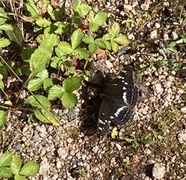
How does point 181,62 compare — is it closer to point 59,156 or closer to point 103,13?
point 103,13

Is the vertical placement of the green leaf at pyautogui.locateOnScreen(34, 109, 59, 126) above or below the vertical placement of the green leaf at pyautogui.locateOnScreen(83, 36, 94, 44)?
below

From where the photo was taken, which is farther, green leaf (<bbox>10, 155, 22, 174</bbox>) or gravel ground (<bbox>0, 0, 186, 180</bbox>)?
gravel ground (<bbox>0, 0, 186, 180</bbox>)

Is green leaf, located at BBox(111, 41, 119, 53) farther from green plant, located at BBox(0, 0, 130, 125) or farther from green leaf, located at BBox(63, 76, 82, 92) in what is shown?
green leaf, located at BBox(63, 76, 82, 92)

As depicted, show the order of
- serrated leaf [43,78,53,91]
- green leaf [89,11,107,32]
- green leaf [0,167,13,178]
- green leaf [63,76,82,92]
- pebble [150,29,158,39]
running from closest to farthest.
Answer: green leaf [0,167,13,178]
green leaf [63,76,82,92]
serrated leaf [43,78,53,91]
green leaf [89,11,107,32]
pebble [150,29,158,39]

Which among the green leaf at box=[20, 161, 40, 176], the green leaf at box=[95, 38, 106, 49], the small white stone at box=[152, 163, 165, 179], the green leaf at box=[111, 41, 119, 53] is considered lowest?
the small white stone at box=[152, 163, 165, 179]

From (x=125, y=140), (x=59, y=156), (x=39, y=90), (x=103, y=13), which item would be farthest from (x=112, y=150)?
(x=103, y=13)

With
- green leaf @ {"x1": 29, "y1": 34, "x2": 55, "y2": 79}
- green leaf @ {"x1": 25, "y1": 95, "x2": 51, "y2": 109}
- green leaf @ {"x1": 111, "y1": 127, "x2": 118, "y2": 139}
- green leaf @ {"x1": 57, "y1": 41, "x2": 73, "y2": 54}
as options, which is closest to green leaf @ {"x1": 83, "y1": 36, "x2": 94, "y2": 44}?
green leaf @ {"x1": 57, "y1": 41, "x2": 73, "y2": 54}
